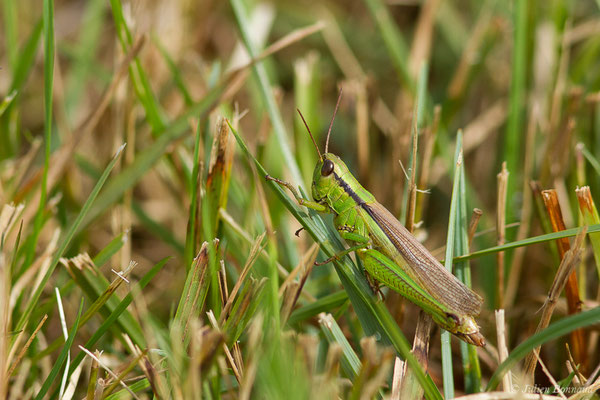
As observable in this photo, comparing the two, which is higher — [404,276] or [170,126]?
[170,126]

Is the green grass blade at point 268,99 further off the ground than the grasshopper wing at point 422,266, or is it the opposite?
the green grass blade at point 268,99

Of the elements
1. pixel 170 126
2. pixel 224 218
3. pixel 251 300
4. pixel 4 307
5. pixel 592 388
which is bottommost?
pixel 592 388

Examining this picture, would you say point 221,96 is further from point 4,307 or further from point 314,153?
point 4,307

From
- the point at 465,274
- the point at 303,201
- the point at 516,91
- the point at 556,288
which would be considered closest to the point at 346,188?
the point at 303,201

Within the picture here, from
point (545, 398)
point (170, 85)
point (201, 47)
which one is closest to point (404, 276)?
point (545, 398)

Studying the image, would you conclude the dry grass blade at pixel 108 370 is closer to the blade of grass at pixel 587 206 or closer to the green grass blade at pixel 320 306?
the green grass blade at pixel 320 306

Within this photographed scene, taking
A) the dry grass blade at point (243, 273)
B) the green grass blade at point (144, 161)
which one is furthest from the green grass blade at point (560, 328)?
the green grass blade at point (144, 161)

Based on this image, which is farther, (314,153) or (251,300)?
(314,153)
